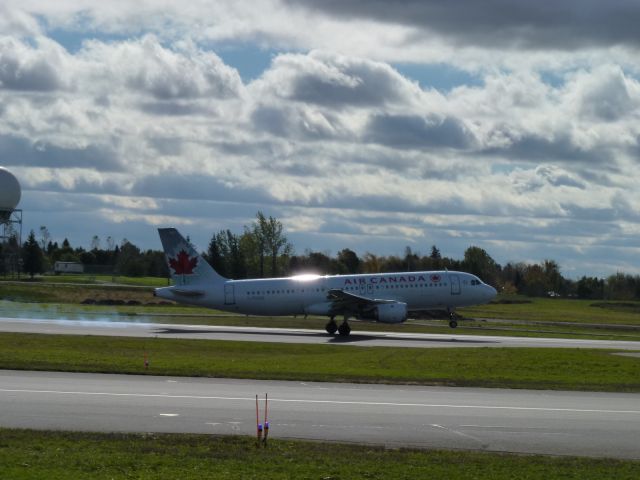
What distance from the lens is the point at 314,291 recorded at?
180 feet

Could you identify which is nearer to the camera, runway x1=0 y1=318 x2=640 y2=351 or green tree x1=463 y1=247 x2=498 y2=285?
runway x1=0 y1=318 x2=640 y2=351

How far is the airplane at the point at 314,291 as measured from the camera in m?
54.7

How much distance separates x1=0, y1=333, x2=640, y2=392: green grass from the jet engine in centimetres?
975

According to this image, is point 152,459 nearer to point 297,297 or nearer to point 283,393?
point 283,393

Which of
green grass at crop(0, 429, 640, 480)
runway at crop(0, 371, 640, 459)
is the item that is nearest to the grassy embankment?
runway at crop(0, 371, 640, 459)

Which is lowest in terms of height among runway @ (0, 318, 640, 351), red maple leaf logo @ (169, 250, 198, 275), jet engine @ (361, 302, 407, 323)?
runway @ (0, 318, 640, 351)

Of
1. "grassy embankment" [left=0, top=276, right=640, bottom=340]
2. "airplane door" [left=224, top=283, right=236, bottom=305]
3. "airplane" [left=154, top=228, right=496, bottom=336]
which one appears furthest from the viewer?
"grassy embankment" [left=0, top=276, right=640, bottom=340]

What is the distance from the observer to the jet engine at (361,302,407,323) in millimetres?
52375

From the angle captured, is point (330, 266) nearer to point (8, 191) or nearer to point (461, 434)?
point (8, 191)

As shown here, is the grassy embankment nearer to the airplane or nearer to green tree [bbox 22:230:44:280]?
the airplane

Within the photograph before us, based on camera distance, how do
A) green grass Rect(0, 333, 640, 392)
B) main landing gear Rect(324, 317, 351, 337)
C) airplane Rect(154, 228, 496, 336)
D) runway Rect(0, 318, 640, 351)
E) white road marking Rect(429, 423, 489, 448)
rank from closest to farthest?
white road marking Rect(429, 423, 489, 448), green grass Rect(0, 333, 640, 392), runway Rect(0, 318, 640, 351), main landing gear Rect(324, 317, 351, 337), airplane Rect(154, 228, 496, 336)

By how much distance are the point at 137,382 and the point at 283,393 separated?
448cm

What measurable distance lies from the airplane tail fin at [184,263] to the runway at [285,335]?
2.96m

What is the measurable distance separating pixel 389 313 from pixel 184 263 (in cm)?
1361
